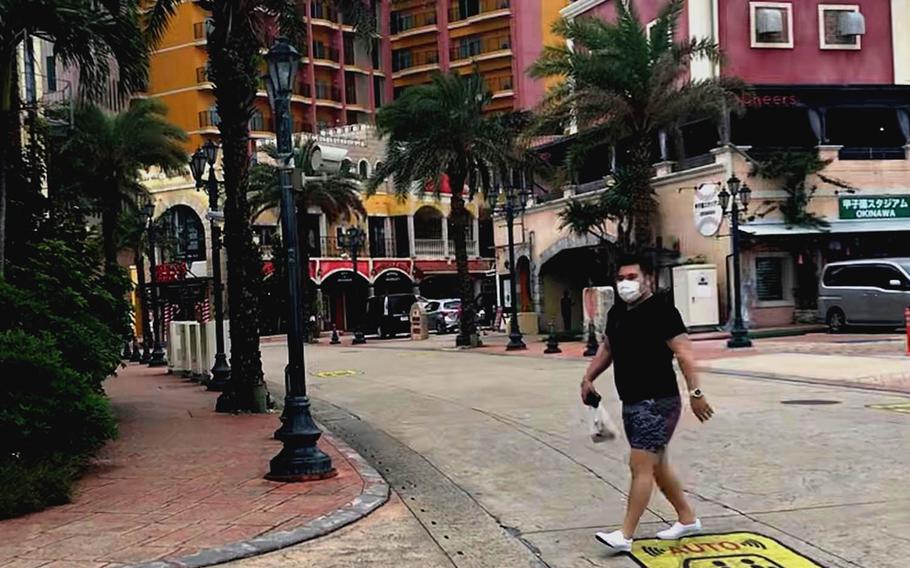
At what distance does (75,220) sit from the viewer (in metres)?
14.8

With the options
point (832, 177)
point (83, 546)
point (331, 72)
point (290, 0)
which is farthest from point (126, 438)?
point (331, 72)

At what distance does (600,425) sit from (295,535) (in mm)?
2278

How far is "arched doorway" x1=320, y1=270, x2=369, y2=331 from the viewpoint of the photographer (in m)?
60.2

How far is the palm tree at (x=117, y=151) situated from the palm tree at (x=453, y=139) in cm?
781

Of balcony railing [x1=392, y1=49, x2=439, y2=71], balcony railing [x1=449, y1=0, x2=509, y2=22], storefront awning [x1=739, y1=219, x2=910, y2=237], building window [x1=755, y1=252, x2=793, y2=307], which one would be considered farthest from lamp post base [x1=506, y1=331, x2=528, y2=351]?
balcony railing [x1=392, y1=49, x2=439, y2=71]

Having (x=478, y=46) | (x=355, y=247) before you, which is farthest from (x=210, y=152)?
(x=478, y=46)

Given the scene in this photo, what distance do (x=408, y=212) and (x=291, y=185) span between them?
53594mm

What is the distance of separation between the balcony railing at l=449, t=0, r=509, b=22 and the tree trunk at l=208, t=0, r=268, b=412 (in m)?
61.0

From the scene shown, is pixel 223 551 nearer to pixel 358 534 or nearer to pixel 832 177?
pixel 358 534

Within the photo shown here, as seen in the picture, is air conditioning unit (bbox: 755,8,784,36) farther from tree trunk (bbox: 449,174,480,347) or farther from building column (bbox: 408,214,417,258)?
building column (bbox: 408,214,417,258)

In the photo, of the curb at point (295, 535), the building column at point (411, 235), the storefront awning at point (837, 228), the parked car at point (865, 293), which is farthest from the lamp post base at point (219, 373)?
the building column at point (411, 235)

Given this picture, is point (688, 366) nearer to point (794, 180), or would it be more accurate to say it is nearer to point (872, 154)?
point (794, 180)

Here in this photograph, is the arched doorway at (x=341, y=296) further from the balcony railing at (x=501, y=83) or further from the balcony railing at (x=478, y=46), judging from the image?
the balcony railing at (x=478, y=46)

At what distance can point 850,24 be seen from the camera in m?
34.8
